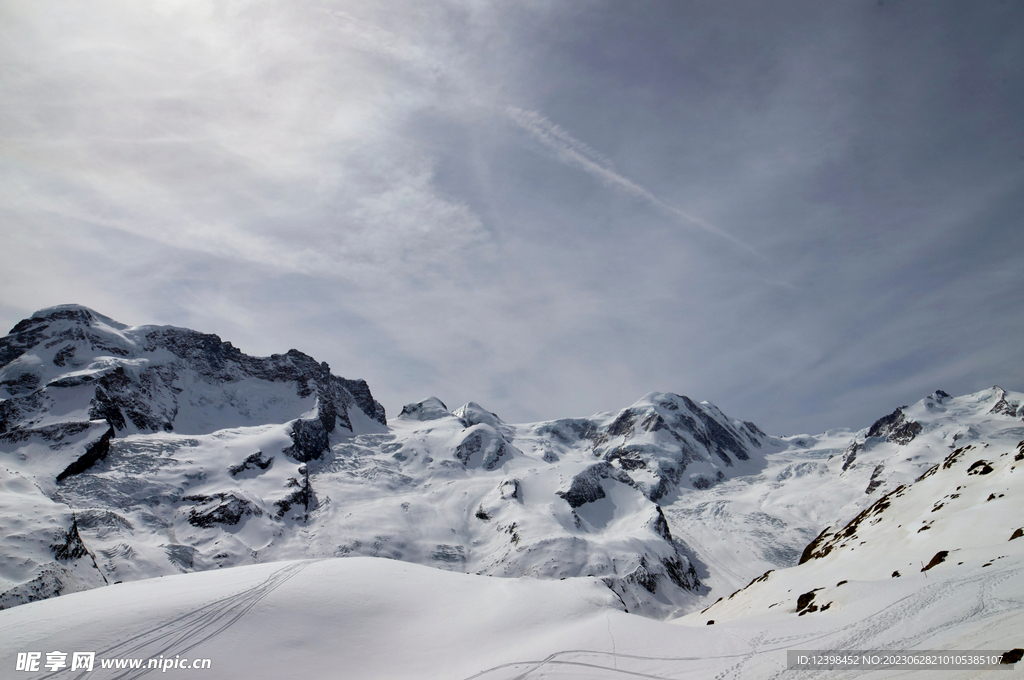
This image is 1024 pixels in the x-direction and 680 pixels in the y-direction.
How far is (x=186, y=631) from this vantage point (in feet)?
80.6

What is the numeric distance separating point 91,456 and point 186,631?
12377cm

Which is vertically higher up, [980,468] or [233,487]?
[233,487]

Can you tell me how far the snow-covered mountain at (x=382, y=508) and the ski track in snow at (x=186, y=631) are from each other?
5.25 m

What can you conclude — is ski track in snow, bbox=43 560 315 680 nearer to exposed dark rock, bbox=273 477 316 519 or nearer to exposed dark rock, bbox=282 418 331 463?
exposed dark rock, bbox=273 477 316 519

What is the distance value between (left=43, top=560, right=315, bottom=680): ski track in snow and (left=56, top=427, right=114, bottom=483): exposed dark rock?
116 metres

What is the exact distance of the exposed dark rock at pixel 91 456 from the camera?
11012cm

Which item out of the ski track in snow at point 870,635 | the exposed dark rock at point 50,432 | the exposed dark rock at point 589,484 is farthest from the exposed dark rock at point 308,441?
the ski track in snow at point 870,635

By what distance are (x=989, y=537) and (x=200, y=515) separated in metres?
132

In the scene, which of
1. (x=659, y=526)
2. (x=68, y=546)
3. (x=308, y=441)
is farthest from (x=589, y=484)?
(x=68, y=546)

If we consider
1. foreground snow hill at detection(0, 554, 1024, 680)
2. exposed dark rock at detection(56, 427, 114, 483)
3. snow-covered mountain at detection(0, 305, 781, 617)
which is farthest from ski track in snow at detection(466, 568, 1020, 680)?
exposed dark rock at detection(56, 427, 114, 483)

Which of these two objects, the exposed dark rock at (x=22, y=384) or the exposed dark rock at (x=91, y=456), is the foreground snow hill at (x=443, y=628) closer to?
the exposed dark rock at (x=91, y=456)

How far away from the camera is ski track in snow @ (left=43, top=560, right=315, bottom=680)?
22.6 meters

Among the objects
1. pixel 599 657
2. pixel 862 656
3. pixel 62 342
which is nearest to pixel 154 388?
pixel 62 342

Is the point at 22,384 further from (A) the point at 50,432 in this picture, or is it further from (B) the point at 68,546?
(B) the point at 68,546
